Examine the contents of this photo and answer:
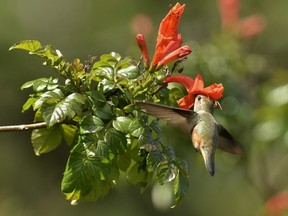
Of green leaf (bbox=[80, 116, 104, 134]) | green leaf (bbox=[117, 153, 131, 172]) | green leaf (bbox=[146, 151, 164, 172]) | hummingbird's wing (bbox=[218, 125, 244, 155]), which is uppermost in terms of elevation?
green leaf (bbox=[80, 116, 104, 134])

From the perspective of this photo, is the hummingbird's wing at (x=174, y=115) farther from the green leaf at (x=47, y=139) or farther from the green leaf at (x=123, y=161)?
the green leaf at (x=47, y=139)

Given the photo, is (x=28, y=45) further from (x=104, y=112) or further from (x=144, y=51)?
(x=144, y=51)

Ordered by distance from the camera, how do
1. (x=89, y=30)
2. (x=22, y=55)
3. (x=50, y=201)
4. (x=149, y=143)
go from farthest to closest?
(x=89, y=30)
(x=22, y=55)
(x=50, y=201)
(x=149, y=143)

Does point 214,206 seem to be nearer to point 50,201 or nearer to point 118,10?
point 50,201

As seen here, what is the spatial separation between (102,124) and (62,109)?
0.19 metres

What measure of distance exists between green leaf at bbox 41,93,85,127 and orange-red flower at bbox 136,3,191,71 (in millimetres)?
506

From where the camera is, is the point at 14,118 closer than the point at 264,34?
Yes

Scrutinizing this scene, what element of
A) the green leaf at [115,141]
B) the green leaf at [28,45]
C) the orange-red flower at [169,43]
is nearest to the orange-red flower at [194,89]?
the orange-red flower at [169,43]

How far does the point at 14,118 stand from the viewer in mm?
12305

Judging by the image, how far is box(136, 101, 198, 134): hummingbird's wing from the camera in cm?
321

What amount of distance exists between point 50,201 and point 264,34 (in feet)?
17.0

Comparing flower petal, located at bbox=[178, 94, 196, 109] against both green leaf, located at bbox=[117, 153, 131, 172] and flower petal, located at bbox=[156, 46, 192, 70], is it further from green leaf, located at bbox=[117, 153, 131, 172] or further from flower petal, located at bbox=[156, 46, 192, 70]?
green leaf, located at bbox=[117, 153, 131, 172]

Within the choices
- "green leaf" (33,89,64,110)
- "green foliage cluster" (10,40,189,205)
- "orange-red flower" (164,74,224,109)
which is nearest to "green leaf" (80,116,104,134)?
"green foliage cluster" (10,40,189,205)

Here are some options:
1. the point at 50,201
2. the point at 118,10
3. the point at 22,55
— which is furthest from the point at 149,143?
the point at 118,10
